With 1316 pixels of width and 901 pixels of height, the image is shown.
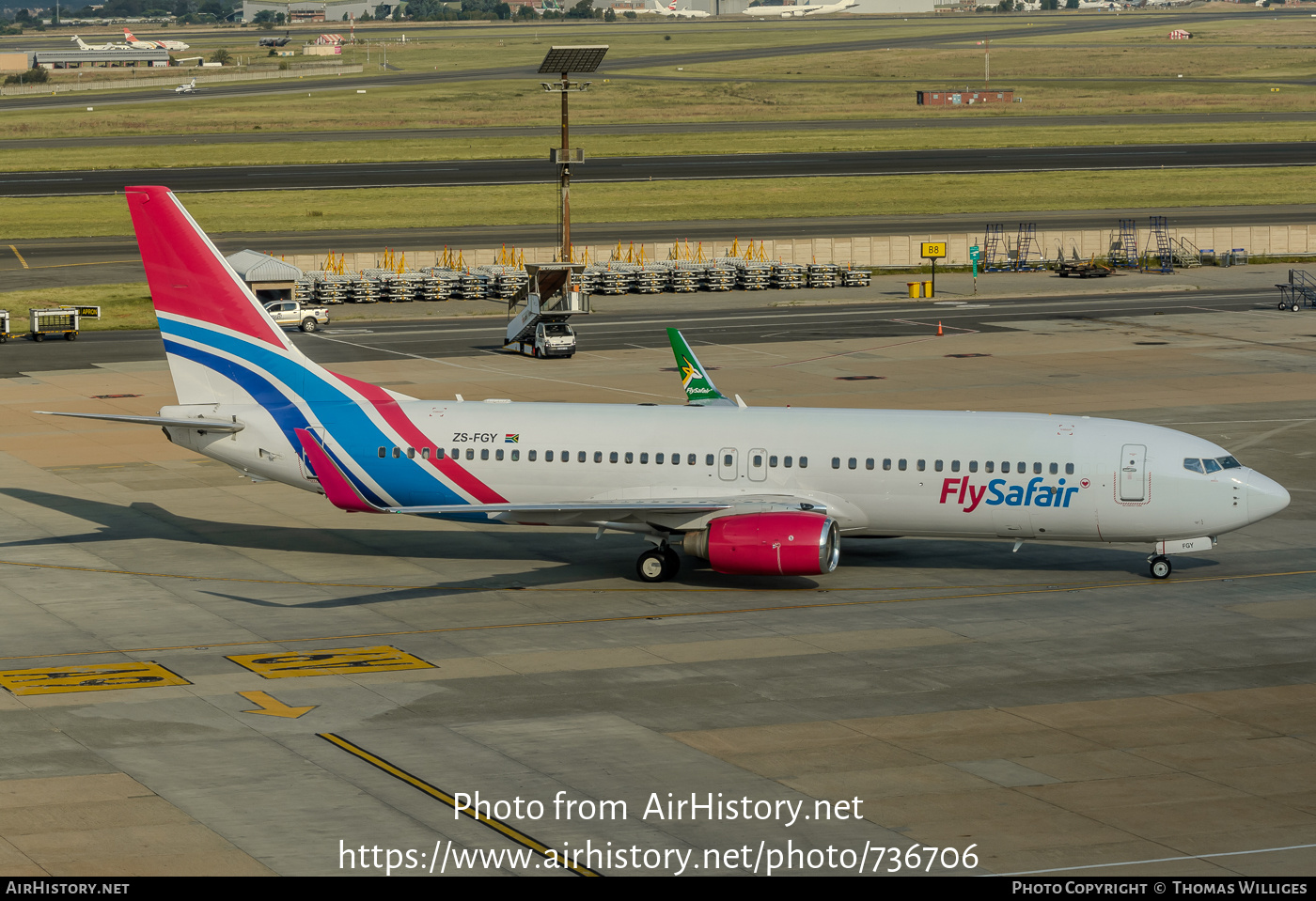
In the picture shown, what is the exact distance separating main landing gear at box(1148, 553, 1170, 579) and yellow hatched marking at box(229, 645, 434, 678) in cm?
2039

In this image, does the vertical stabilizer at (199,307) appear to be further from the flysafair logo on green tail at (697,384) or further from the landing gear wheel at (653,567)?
the flysafair logo on green tail at (697,384)

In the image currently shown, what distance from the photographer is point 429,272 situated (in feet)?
349

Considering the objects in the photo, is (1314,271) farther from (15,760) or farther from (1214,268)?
(15,760)

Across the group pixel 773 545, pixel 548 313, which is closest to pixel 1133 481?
pixel 773 545

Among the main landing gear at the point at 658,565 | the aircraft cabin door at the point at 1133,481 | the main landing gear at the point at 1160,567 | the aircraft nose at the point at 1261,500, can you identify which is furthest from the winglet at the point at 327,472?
the aircraft nose at the point at 1261,500

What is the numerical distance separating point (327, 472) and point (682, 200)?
100m

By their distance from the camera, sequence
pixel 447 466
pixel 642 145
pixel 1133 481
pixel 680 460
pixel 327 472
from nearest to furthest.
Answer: pixel 1133 481 < pixel 680 460 < pixel 447 466 < pixel 327 472 < pixel 642 145

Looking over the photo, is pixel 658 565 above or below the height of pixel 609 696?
above

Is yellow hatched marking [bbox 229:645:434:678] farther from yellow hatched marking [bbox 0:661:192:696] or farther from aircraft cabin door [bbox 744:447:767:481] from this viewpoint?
aircraft cabin door [bbox 744:447:767:481]

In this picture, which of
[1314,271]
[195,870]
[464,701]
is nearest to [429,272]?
[1314,271]

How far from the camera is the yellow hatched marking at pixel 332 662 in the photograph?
111ft

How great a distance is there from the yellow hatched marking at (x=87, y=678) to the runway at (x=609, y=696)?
0.10 metres

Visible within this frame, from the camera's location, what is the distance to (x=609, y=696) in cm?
3241

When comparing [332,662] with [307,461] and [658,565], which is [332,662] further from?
[658,565]
